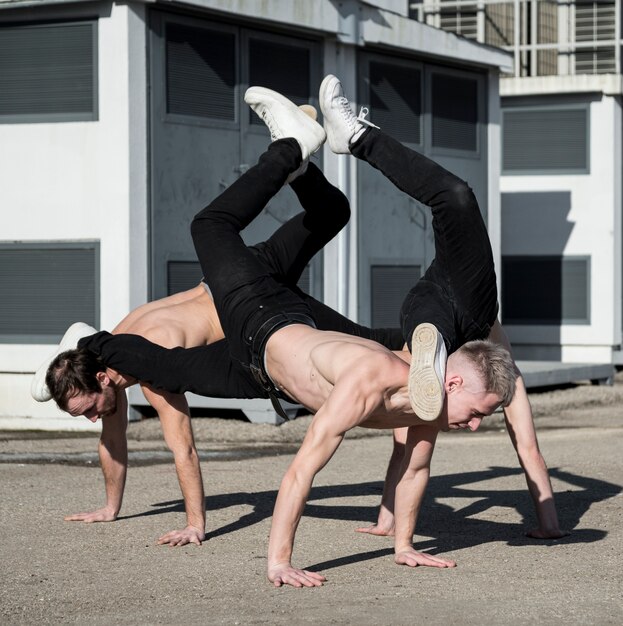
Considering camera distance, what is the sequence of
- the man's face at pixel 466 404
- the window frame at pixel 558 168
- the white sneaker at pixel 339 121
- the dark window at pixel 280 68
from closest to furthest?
the man's face at pixel 466 404
the white sneaker at pixel 339 121
the dark window at pixel 280 68
the window frame at pixel 558 168

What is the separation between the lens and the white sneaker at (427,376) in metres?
5.20

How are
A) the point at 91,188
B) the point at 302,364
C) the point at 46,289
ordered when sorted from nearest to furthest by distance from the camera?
the point at 302,364 < the point at 91,188 < the point at 46,289

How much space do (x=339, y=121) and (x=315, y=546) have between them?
1.95m

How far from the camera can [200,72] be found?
12.5m

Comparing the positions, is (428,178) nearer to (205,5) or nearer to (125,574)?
(125,574)

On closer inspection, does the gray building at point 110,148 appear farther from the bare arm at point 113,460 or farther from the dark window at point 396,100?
the bare arm at point 113,460

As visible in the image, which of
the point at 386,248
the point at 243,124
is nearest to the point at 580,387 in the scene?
the point at 386,248

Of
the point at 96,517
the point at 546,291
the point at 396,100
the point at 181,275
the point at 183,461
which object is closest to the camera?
the point at 183,461

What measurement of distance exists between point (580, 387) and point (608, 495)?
26.4 feet

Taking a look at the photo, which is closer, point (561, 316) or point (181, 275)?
point (181, 275)

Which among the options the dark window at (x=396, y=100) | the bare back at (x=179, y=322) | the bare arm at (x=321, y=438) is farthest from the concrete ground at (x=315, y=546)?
the dark window at (x=396, y=100)

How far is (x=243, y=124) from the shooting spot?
13.0 metres

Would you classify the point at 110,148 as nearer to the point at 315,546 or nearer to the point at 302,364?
the point at 315,546

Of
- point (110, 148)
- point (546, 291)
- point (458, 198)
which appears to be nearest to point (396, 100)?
point (110, 148)
